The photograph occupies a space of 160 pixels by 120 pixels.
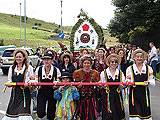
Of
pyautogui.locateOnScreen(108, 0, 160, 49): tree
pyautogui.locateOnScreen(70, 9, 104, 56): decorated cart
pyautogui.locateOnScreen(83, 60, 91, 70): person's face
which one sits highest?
pyautogui.locateOnScreen(108, 0, 160, 49): tree

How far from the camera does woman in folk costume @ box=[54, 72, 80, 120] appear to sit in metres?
8.30

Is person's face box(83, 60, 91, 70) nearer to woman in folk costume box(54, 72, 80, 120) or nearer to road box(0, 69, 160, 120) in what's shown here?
woman in folk costume box(54, 72, 80, 120)

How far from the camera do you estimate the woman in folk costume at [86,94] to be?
27.4ft

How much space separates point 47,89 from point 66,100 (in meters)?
0.61

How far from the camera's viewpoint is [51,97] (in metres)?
8.84

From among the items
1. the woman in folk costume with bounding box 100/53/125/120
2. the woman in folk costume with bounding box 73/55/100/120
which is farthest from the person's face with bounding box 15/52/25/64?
the woman in folk costume with bounding box 100/53/125/120

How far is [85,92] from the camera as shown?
8.38 metres

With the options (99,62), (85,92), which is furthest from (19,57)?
(99,62)

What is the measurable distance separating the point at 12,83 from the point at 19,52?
59 cm

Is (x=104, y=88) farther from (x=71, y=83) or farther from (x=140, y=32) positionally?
(x=140, y=32)

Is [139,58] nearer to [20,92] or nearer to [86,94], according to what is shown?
[86,94]

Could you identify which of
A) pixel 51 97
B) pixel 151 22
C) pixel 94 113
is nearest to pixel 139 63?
pixel 94 113

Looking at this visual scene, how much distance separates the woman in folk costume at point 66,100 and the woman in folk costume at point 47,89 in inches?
12.9

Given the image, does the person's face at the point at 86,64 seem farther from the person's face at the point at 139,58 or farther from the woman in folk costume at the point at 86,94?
the person's face at the point at 139,58
